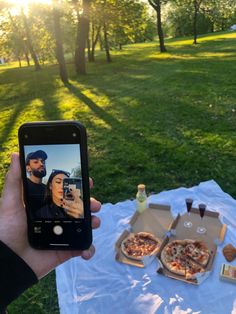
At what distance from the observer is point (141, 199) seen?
4332 millimetres

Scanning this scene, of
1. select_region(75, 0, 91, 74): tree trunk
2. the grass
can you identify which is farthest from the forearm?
select_region(75, 0, 91, 74): tree trunk

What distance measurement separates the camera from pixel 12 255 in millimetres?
2193

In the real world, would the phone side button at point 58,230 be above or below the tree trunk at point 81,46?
below

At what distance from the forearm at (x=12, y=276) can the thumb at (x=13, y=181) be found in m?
0.35

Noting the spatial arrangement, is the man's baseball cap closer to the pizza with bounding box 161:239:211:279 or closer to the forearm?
the forearm

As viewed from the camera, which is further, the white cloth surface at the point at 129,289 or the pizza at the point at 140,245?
the pizza at the point at 140,245

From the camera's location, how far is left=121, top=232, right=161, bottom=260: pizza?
3699mm

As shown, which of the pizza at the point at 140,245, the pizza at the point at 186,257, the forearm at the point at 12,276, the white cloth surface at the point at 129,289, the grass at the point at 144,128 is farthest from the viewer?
the grass at the point at 144,128

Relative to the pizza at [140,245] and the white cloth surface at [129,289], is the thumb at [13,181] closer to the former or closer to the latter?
the white cloth surface at [129,289]

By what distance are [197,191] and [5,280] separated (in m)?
3.52

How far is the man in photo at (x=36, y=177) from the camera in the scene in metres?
2.35

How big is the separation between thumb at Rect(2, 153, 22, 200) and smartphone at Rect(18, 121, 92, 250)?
49mm

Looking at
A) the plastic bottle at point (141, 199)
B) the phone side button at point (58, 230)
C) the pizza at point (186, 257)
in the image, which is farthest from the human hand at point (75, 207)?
the plastic bottle at point (141, 199)

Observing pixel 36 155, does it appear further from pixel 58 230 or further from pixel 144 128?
pixel 144 128
